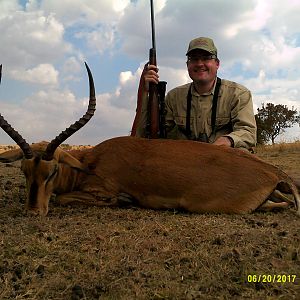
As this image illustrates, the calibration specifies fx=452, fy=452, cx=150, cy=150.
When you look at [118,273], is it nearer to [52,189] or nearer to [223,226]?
[223,226]

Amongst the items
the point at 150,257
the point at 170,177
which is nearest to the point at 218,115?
the point at 170,177

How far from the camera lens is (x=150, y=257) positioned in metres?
3.31

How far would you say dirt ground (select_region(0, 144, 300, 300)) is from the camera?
8.98 ft

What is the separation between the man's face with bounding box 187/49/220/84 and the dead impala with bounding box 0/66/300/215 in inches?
71.4

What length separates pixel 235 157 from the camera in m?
5.38

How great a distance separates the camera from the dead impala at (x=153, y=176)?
5141 millimetres

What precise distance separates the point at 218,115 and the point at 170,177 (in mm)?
2111

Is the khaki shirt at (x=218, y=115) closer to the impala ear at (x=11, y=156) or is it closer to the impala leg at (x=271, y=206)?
the impala leg at (x=271, y=206)

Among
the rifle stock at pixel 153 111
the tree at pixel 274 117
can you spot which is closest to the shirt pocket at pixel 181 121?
the rifle stock at pixel 153 111

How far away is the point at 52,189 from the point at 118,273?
280 centimetres

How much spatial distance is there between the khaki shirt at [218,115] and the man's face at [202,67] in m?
0.24

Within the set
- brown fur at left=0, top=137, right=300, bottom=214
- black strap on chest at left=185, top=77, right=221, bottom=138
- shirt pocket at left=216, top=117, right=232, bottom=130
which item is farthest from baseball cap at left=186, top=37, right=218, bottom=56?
brown fur at left=0, top=137, right=300, bottom=214

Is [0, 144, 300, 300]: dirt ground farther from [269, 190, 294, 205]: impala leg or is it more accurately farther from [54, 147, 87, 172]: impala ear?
[54, 147, 87, 172]: impala ear

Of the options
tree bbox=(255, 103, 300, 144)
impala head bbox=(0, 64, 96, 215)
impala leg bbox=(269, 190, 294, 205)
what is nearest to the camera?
impala head bbox=(0, 64, 96, 215)
